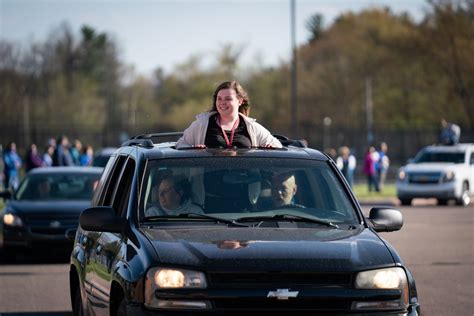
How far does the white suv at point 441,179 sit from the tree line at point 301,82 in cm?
2781

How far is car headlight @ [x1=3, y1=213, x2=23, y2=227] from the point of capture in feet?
61.5

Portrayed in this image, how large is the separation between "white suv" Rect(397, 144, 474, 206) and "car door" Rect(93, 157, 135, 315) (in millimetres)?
28572

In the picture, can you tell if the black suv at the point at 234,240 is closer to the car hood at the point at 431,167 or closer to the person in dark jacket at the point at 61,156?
the person in dark jacket at the point at 61,156

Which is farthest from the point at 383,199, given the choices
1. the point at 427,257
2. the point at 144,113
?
the point at 144,113

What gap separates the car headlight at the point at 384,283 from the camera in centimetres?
696

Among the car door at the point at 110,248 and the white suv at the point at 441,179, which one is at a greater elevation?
the car door at the point at 110,248

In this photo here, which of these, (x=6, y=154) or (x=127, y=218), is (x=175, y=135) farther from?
(x=6, y=154)

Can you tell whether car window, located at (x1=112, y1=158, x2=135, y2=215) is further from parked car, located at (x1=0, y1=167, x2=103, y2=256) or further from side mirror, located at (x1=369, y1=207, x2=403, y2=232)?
parked car, located at (x1=0, y1=167, x2=103, y2=256)

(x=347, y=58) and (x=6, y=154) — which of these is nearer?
(x=6, y=154)

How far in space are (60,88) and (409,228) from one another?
76.3 metres

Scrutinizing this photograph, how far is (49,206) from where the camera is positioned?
1911 centimetres

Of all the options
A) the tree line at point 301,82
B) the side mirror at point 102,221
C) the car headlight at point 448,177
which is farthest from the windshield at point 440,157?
the side mirror at point 102,221

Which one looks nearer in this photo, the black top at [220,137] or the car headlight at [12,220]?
the black top at [220,137]

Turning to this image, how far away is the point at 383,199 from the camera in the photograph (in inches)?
1591
